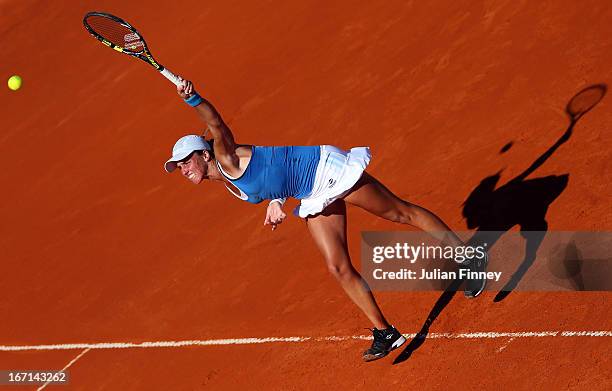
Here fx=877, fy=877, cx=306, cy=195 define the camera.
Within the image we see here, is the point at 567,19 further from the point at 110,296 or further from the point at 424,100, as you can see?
the point at 110,296

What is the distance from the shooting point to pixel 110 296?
8.95m

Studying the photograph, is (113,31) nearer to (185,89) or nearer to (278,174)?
(185,89)

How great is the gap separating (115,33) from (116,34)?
0.05ft

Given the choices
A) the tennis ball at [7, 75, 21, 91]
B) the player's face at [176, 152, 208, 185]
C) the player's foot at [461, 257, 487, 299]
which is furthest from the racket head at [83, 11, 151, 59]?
the tennis ball at [7, 75, 21, 91]

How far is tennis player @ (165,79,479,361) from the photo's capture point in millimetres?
6023

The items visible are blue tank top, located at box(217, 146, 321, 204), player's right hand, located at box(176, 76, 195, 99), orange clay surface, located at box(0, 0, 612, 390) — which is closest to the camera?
player's right hand, located at box(176, 76, 195, 99)

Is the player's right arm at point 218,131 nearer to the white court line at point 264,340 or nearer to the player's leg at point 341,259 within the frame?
the player's leg at point 341,259

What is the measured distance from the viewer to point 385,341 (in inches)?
257

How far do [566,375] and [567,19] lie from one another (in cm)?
527

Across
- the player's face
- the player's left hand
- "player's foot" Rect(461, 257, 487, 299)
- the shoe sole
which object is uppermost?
the player's face

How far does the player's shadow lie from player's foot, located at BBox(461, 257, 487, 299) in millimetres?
161

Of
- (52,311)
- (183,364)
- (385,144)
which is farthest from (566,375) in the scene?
(52,311)

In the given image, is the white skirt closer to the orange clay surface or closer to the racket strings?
the orange clay surface

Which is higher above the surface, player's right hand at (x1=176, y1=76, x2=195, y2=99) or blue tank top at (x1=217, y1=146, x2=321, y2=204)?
player's right hand at (x1=176, y1=76, x2=195, y2=99)
